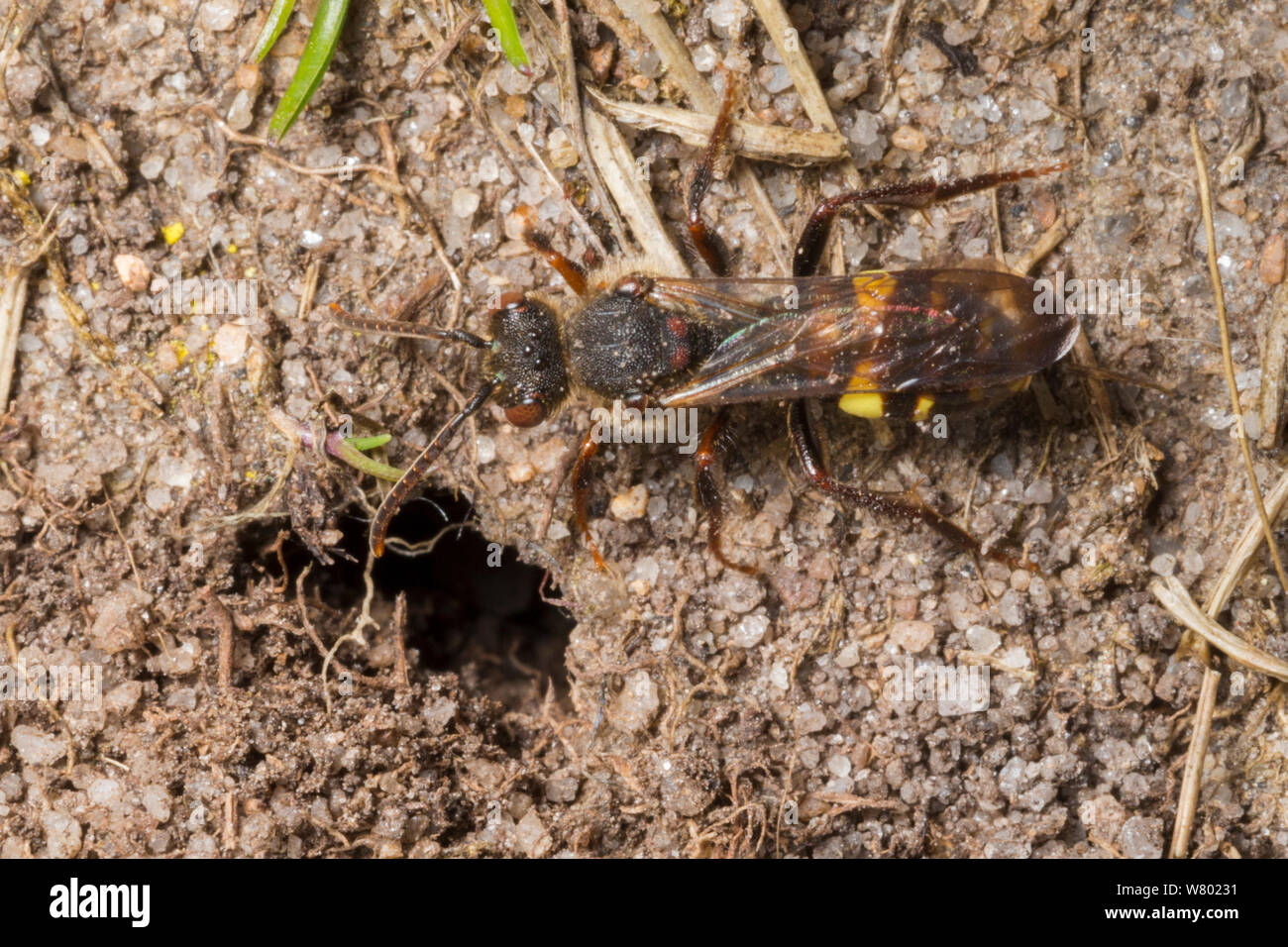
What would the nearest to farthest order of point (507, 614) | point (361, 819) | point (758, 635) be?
1. point (361, 819)
2. point (758, 635)
3. point (507, 614)

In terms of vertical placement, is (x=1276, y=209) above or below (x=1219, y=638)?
above

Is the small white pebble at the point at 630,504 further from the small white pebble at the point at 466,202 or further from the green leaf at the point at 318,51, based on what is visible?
the green leaf at the point at 318,51

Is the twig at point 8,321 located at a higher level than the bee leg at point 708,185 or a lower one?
lower

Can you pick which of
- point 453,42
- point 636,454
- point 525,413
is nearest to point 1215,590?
point 636,454

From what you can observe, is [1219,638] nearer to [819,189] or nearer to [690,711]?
[690,711]

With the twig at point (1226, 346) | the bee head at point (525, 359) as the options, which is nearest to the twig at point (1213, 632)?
the twig at point (1226, 346)

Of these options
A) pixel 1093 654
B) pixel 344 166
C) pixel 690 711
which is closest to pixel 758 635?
pixel 690 711
